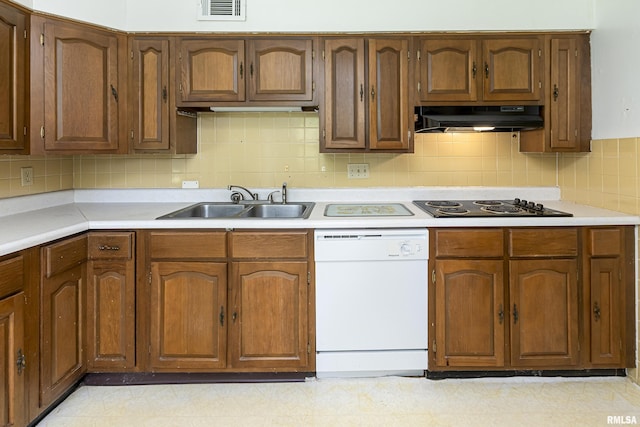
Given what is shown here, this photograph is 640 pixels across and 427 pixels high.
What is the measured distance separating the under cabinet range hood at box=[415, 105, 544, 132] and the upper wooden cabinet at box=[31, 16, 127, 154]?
1.86 m

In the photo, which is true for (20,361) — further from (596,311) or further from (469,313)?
(596,311)

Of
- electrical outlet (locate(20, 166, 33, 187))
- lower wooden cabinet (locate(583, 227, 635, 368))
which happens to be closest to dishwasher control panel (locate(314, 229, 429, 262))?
lower wooden cabinet (locate(583, 227, 635, 368))

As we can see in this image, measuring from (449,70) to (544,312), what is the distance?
5.01 ft

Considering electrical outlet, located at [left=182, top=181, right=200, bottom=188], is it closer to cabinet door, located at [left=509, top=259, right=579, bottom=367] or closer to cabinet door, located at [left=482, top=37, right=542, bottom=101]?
cabinet door, located at [left=482, top=37, right=542, bottom=101]

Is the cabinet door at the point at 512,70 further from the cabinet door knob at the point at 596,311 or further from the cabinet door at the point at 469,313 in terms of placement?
→ the cabinet door knob at the point at 596,311

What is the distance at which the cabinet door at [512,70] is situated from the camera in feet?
9.00

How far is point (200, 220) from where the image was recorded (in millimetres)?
2418

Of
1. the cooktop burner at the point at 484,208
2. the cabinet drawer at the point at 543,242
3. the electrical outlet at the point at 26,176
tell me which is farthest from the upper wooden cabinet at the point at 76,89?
the cabinet drawer at the point at 543,242

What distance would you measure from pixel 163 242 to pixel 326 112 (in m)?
1.24

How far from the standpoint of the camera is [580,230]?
7.91ft

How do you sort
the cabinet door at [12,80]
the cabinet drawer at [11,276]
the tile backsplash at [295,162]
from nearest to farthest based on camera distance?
the cabinet drawer at [11,276], the cabinet door at [12,80], the tile backsplash at [295,162]

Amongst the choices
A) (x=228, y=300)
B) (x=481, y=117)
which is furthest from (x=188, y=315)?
(x=481, y=117)

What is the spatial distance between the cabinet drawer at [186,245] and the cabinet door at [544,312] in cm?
160

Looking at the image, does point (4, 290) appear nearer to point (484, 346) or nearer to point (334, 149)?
point (334, 149)
